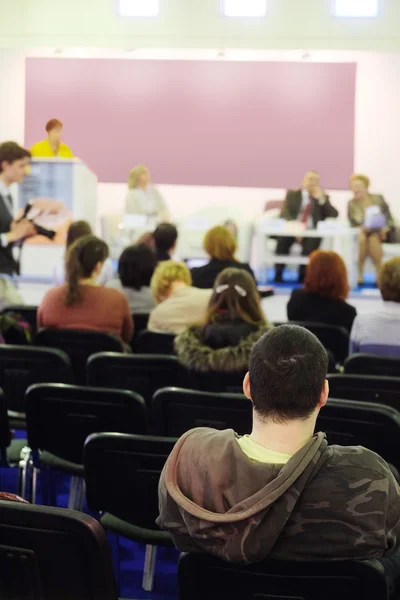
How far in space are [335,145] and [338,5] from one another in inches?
69.6

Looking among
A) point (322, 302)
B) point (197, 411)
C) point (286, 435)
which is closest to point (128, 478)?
point (197, 411)

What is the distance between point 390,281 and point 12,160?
13.5 ft

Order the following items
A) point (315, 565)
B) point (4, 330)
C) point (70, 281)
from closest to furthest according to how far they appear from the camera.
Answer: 1. point (315, 565)
2. point (4, 330)
3. point (70, 281)

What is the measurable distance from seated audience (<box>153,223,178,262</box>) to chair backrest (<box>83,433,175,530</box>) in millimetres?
4236

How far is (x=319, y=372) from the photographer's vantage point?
170cm

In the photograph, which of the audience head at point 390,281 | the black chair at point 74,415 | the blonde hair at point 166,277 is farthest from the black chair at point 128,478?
the blonde hair at point 166,277

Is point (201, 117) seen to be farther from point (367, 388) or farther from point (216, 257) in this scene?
point (367, 388)

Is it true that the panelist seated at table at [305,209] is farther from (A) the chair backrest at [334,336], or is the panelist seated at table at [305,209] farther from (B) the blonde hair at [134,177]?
(A) the chair backrest at [334,336]

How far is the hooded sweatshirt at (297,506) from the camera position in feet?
5.28

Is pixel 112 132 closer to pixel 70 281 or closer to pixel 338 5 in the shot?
pixel 338 5

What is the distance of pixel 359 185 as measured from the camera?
9703 millimetres

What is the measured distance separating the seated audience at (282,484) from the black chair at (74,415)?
1208 mm

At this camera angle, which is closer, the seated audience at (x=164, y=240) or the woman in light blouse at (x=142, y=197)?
the seated audience at (x=164, y=240)

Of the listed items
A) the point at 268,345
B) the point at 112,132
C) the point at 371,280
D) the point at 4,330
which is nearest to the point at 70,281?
the point at 4,330
